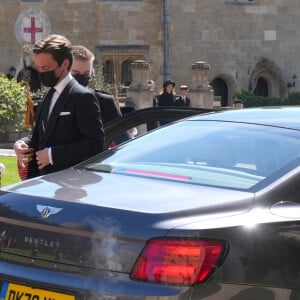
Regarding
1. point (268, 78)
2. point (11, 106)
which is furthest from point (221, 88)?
point (11, 106)

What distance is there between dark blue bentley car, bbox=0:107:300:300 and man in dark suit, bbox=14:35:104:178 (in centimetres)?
83

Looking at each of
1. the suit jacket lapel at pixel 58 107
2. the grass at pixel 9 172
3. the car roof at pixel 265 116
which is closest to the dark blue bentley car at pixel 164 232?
the car roof at pixel 265 116

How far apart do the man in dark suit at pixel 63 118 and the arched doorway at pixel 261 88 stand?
2857 centimetres

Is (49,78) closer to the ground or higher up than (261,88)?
higher up

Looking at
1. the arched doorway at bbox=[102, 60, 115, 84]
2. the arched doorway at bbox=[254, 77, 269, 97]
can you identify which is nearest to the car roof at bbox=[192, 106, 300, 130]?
the arched doorway at bbox=[102, 60, 115, 84]

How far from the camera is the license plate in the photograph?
12.4ft

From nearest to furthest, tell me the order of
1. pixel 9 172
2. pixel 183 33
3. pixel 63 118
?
pixel 63 118 → pixel 9 172 → pixel 183 33

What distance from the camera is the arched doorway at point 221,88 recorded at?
33156mm

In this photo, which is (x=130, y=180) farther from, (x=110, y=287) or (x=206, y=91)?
(x=206, y=91)

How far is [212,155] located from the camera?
4656mm

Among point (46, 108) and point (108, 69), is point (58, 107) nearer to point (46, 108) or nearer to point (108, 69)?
point (46, 108)

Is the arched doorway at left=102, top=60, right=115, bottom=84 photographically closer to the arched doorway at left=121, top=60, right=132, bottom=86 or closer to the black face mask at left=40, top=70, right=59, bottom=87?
the arched doorway at left=121, top=60, right=132, bottom=86

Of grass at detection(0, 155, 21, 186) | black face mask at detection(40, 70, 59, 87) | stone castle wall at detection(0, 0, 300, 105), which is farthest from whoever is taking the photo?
stone castle wall at detection(0, 0, 300, 105)

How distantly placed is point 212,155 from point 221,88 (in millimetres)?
28967
